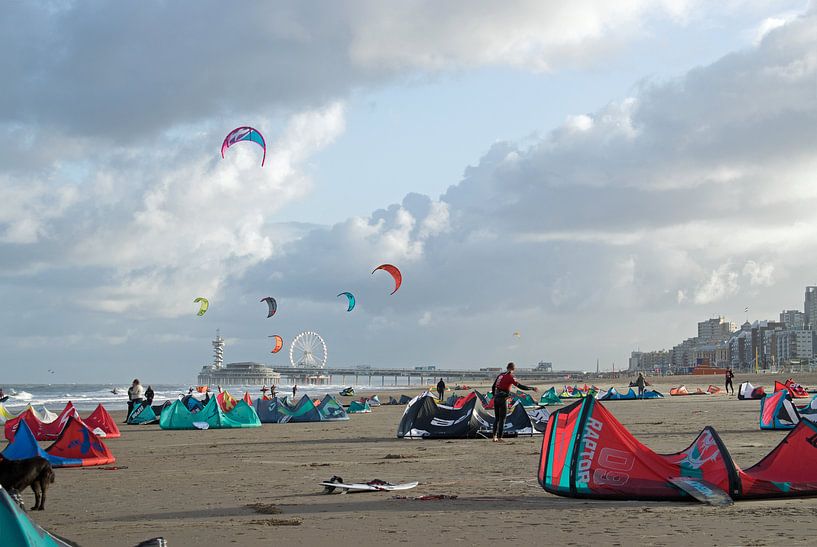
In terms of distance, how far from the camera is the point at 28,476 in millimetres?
8391

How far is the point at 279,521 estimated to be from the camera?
738 centimetres

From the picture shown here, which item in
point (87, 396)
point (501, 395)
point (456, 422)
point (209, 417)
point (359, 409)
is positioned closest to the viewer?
point (501, 395)

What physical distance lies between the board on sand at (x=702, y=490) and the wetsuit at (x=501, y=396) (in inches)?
296

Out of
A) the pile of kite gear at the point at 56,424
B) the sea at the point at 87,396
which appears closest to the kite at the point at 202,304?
the sea at the point at 87,396

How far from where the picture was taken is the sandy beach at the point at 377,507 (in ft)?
21.5

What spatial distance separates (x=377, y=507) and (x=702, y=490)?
2713 millimetres

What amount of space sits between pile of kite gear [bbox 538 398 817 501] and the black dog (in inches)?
187

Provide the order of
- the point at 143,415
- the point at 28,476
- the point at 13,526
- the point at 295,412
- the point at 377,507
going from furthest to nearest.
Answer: the point at 143,415, the point at 295,412, the point at 28,476, the point at 377,507, the point at 13,526

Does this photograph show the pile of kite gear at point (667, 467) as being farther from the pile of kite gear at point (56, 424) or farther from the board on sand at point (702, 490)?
the pile of kite gear at point (56, 424)

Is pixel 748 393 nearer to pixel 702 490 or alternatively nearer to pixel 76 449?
pixel 76 449

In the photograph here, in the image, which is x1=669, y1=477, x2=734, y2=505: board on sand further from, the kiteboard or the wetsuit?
the wetsuit

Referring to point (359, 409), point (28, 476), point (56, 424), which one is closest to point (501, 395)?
point (28, 476)

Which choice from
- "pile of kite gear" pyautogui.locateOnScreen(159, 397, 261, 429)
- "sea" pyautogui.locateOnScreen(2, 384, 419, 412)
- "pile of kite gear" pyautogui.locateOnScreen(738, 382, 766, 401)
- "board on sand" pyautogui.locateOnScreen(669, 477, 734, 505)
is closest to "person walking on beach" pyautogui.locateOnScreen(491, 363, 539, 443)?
"board on sand" pyautogui.locateOnScreen(669, 477, 734, 505)

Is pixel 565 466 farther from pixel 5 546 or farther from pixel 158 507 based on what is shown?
pixel 5 546
